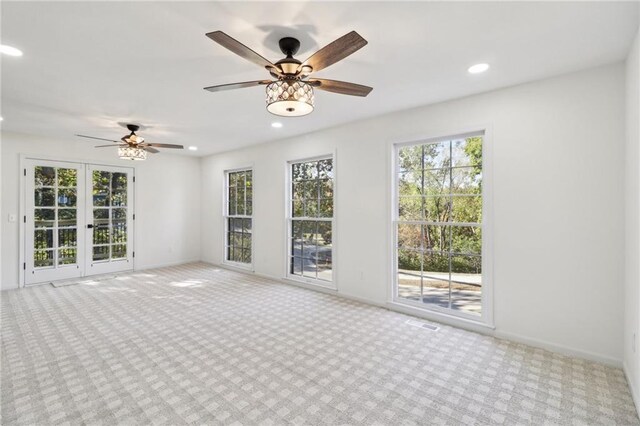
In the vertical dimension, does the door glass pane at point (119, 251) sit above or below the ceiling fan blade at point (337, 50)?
below

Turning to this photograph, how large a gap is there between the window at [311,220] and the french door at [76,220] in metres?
3.64

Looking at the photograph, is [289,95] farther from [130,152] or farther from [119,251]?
[119,251]

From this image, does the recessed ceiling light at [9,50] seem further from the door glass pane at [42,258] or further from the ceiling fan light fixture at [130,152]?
the door glass pane at [42,258]

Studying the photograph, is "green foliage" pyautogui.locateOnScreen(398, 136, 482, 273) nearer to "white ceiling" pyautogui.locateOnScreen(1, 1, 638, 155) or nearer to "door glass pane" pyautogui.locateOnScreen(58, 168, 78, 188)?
"white ceiling" pyautogui.locateOnScreen(1, 1, 638, 155)

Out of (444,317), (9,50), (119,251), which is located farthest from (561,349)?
(119,251)

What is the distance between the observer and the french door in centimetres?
540

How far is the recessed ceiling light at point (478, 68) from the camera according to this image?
2.73 metres

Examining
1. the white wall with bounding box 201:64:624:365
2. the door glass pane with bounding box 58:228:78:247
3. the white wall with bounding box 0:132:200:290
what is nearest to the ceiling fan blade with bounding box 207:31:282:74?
the white wall with bounding box 201:64:624:365

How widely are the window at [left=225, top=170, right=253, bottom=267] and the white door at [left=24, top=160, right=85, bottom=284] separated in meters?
2.70

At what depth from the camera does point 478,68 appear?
279cm

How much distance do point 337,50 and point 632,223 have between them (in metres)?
2.54

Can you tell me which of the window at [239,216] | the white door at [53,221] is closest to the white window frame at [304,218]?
the window at [239,216]

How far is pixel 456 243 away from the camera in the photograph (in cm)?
368

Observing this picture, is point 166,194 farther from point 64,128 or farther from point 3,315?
point 3,315
